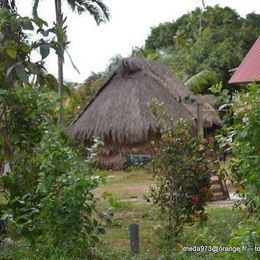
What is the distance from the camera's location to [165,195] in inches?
242

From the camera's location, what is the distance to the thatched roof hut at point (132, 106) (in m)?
19.3

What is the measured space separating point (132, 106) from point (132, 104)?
11 centimetres

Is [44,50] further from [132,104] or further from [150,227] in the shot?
[132,104]

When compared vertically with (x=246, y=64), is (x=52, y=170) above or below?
below

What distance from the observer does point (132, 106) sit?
19984 millimetres

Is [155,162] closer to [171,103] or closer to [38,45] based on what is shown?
[38,45]

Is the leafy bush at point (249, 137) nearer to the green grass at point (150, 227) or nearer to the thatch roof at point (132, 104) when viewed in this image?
the green grass at point (150, 227)

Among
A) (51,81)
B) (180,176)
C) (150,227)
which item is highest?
(51,81)

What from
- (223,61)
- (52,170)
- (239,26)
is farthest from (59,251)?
(239,26)

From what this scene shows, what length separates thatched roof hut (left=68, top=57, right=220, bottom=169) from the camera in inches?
758

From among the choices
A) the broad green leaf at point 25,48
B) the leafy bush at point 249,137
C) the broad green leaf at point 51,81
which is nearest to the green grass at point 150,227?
the leafy bush at point 249,137

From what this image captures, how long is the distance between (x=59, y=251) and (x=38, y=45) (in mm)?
1873

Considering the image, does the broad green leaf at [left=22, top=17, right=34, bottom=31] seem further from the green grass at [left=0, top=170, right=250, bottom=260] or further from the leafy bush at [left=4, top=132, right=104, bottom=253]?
the leafy bush at [left=4, top=132, right=104, bottom=253]

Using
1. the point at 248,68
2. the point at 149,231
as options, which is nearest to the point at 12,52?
the point at 149,231
